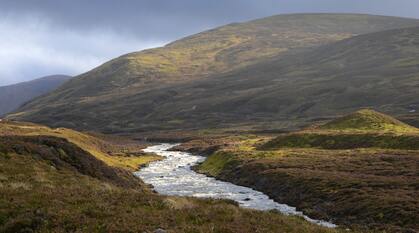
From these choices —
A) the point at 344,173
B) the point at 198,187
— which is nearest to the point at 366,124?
the point at 344,173

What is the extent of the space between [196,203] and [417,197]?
27.1m

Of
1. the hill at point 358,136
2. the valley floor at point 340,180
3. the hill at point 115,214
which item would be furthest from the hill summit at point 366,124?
the hill at point 115,214

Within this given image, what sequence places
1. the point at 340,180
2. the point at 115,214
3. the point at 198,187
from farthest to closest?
1. the point at 198,187
2. the point at 340,180
3. the point at 115,214

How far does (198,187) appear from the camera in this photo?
68.1 metres

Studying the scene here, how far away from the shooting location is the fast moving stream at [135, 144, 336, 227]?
176ft

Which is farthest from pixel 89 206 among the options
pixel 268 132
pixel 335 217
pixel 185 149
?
pixel 268 132

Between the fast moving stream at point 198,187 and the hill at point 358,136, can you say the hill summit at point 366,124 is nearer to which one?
the hill at point 358,136

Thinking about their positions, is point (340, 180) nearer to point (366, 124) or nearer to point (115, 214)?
point (115, 214)

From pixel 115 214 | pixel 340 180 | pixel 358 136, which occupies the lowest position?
pixel 358 136

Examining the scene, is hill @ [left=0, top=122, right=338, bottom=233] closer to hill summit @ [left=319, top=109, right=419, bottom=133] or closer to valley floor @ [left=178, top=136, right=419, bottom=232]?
valley floor @ [left=178, top=136, right=419, bottom=232]

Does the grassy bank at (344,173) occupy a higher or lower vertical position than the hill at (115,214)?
lower

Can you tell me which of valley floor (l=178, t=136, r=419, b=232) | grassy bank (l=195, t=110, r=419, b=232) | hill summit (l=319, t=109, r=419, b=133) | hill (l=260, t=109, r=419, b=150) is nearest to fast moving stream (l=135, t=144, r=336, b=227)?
valley floor (l=178, t=136, r=419, b=232)

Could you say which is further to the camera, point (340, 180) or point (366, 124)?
point (366, 124)

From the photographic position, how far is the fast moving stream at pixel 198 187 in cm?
5362
